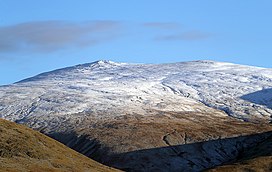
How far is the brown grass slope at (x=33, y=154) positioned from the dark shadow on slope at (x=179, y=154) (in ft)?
68.3

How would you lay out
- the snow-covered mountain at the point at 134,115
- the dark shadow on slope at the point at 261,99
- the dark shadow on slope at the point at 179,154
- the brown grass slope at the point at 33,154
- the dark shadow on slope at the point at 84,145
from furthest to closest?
the dark shadow on slope at the point at 261,99, the snow-covered mountain at the point at 134,115, the dark shadow on slope at the point at 84,145, the dark shadow on slope at the point at 179,154, the brown grass slope at the point at 33,154

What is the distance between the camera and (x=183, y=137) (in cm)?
13862

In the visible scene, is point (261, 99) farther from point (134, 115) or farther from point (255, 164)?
point (255, 164)

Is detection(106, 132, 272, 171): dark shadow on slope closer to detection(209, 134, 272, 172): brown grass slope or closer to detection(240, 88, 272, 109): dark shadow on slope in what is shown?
detection(209, 134, 272, 172): brown grass slope

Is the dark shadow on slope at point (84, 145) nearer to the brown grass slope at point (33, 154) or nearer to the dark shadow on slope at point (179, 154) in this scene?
the dark shadow on slope at point (179, 154)

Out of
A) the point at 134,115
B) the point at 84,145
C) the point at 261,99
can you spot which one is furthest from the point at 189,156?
the point at 261,99

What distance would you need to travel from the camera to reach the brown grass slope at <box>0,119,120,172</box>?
8844cm

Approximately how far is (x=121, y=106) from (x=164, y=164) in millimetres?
54409

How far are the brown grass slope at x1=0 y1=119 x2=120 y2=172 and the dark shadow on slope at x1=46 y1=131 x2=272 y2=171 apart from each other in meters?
20.8

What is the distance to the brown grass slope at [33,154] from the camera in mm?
88438

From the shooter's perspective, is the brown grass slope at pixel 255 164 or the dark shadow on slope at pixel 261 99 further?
the dark shadow on slope at pixel 261 99

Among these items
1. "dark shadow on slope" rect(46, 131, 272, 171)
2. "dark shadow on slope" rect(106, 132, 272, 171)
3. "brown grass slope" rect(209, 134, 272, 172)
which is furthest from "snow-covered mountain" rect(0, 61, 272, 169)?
"brown grass slope" rect(209, 134, 272, 172)

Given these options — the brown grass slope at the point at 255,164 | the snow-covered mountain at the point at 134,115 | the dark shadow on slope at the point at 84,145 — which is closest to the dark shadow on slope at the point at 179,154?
the dark shadow on slope at the point at 84,145

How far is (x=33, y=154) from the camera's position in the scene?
9412 centimetres
